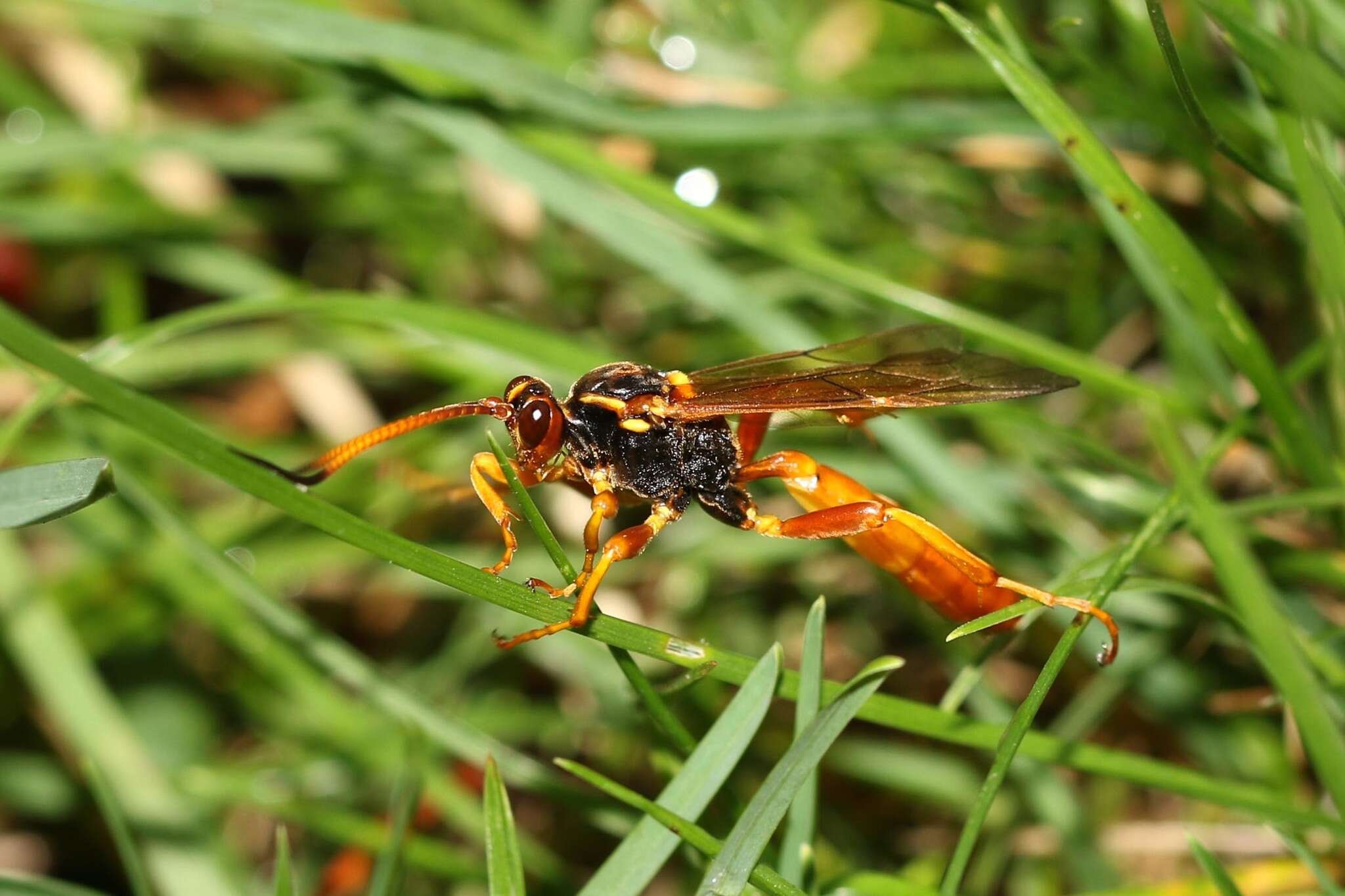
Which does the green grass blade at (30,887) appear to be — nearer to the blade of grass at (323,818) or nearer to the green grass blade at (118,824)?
the green grass blade at (118,824)

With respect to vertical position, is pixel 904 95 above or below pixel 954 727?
above

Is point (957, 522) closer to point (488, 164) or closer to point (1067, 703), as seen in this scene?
point (1067, 703)

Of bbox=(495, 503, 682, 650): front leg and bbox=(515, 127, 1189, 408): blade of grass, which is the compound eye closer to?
bbox=(495, 503, 682, 650): front leg

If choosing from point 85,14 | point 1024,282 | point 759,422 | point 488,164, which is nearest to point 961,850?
point 759,422

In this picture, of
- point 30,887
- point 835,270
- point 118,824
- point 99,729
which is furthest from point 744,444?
point 99,729

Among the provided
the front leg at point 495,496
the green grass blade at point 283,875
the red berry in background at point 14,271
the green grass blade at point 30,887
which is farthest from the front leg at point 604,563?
the red berry in background at point 14,271

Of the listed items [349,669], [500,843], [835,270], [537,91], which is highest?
[537,91]

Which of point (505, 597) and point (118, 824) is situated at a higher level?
point (505, 597)

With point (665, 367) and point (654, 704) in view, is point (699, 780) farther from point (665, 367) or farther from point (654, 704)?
point (665, 367)
